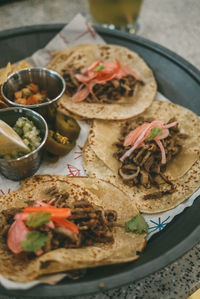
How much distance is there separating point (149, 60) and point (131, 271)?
2.85 metres

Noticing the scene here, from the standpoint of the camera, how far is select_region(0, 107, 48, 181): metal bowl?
275cm

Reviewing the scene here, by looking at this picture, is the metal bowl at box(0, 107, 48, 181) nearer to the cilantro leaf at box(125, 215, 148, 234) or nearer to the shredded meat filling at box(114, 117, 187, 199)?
the shredded meat filling at box(114, 117, 187, 199)

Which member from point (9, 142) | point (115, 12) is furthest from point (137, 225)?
point (115, 12)

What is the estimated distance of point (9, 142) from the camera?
2.63 m

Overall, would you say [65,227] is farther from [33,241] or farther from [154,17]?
[154,17]

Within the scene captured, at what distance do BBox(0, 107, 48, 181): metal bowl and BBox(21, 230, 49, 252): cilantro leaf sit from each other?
0.75 m

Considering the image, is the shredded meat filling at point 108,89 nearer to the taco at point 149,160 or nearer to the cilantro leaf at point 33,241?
the taco at point 149,160

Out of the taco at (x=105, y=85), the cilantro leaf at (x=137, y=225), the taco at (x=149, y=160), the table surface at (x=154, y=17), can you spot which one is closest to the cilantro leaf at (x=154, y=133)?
the taco at (x=149, y=160)

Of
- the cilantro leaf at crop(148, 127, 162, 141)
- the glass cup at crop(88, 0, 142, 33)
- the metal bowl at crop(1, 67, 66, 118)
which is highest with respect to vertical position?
the glass cup at crop(88, 0, 142, 33)

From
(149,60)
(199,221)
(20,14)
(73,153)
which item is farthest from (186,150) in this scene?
(20,14)

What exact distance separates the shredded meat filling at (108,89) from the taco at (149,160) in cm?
49

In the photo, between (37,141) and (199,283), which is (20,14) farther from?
(199,283)

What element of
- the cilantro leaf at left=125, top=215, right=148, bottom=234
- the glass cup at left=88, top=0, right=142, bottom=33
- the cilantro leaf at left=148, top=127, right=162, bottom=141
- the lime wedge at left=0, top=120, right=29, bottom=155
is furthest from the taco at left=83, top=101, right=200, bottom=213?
the glass cup at left=88, top=0, right=142, bottom=33

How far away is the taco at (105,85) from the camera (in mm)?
3604
